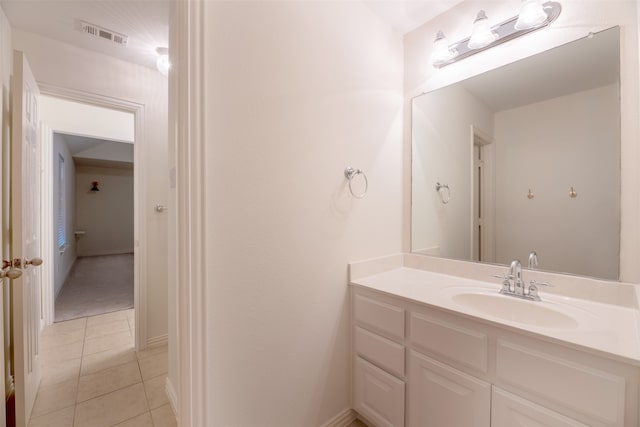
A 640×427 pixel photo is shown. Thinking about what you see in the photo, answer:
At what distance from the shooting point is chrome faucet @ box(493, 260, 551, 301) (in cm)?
127

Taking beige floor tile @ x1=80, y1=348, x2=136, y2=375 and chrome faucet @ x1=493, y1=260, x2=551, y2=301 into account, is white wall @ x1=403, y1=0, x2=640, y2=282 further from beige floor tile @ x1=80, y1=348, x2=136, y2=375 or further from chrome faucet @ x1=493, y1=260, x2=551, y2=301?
beige floor tile @ x1=80, y1=348, x2=136, y2=375

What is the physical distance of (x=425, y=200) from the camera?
187 cm

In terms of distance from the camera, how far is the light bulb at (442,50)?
1641 mm

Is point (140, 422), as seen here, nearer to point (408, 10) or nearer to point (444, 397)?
point (444, 397)

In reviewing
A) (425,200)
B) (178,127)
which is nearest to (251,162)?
(178,127)

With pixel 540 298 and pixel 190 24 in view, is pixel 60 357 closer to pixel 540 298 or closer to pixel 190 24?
pixel 190 24

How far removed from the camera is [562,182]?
1.35 m

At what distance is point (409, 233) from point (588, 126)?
1060 mm

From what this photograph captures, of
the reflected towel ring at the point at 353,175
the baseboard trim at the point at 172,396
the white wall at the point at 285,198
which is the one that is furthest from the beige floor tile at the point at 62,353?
the reflected towel ring at the point at 353,175

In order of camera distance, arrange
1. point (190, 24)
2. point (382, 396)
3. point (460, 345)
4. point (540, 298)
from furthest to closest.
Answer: point (382, 396) → point (540, 298) → point (460, 345) → point (190, 24)

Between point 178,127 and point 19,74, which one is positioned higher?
point 19,74

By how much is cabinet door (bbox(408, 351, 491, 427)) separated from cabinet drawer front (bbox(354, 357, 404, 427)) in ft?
0.21

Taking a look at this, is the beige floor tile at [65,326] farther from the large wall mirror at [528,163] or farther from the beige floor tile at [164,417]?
the large wall mirror at [528,163]

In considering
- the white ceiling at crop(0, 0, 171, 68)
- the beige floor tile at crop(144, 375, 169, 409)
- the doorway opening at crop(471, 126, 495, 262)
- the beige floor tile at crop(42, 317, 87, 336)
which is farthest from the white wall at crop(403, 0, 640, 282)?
the beige floor tile at crop(42, 317, 87, 336)
